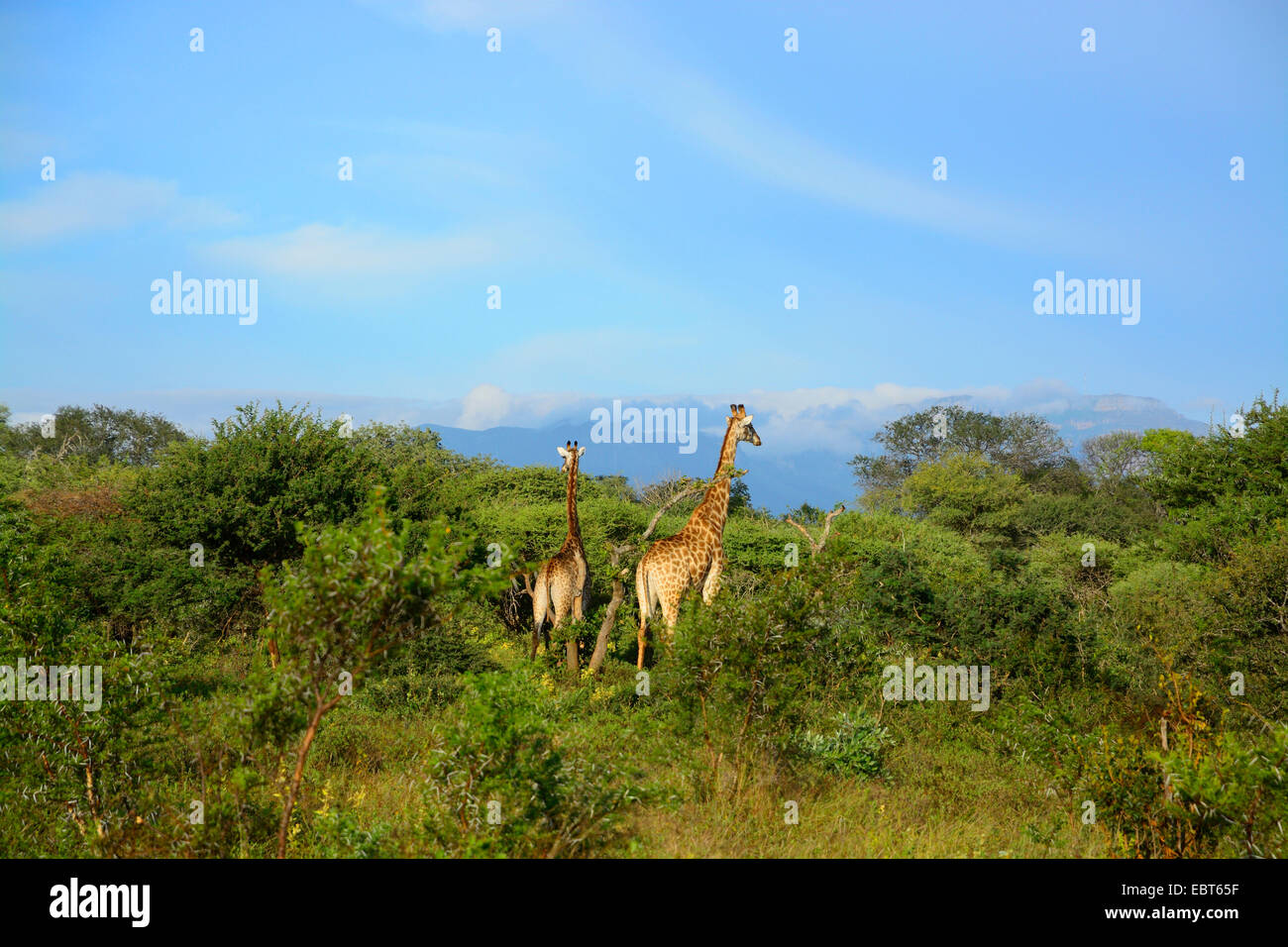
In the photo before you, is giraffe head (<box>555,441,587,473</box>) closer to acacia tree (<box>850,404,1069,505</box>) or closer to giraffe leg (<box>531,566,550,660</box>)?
giraffe leg (<box>531,566,550,660</box>)

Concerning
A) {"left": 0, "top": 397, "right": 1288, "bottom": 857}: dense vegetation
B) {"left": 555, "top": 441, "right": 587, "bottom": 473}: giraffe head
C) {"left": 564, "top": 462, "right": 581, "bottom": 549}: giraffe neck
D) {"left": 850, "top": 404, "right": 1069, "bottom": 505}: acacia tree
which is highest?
{"left": 850, "top": 404, "right": 1069, "bottom": 505}: acacia tree

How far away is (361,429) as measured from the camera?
145 feet

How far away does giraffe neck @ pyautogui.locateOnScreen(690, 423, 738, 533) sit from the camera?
13.6 metres

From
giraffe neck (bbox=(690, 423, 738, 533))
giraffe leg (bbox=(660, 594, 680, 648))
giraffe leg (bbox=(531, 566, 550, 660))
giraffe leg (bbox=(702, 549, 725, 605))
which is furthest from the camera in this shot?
giraffe leg (bbox=(531, 566, 550, 660))

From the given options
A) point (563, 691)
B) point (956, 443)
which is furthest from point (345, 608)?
point (956, 443)

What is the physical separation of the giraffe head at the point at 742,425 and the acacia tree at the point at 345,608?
28.0ft

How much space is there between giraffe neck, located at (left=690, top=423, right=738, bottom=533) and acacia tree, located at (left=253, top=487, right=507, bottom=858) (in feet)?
26.8

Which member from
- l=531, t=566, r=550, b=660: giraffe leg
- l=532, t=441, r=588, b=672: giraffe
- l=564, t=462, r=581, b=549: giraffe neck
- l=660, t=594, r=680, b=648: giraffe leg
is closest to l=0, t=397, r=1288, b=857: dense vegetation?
l=532, t=441, r=588, b=672: giraffe

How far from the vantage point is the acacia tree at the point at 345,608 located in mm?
5293

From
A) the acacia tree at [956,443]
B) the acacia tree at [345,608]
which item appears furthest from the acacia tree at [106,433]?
the acacia tree at [345,608]

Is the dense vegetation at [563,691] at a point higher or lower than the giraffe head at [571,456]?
lower

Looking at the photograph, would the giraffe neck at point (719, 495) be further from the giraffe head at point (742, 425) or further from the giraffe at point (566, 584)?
the giraffe at point (566, 584)
